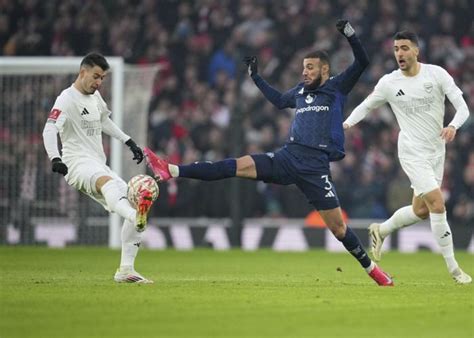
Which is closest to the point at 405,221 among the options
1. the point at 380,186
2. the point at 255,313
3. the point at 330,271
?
the point at 330,271

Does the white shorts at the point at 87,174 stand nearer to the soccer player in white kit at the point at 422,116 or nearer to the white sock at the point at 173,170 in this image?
the white sock at the point at 173,170

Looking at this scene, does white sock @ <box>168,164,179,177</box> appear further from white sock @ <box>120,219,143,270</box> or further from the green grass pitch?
the green grass pitch

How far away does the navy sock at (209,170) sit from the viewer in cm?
994

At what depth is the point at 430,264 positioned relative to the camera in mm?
15102

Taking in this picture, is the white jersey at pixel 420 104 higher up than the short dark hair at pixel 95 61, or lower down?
lower down

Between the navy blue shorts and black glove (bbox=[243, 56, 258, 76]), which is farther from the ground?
black glove (bbox=[243, 56, 258, 76])

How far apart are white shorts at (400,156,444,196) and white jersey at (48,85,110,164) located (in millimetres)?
3045

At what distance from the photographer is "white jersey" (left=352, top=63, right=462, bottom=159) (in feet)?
36.4

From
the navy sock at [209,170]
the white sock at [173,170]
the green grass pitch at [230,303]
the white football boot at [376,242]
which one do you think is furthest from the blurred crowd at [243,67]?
the white sock at [173,170]

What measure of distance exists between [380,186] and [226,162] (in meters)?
9.01

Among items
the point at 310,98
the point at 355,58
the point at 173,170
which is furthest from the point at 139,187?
the point at 355,58

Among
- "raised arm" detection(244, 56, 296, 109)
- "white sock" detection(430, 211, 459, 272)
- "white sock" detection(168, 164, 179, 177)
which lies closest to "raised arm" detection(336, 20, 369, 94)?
"raised arm" detection(244, 56, 296, 109)

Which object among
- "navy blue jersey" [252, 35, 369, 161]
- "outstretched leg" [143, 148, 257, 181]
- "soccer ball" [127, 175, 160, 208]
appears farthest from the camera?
"navy blue jersey" [252, 35, 369, 161]

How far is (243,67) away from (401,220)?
840cm
